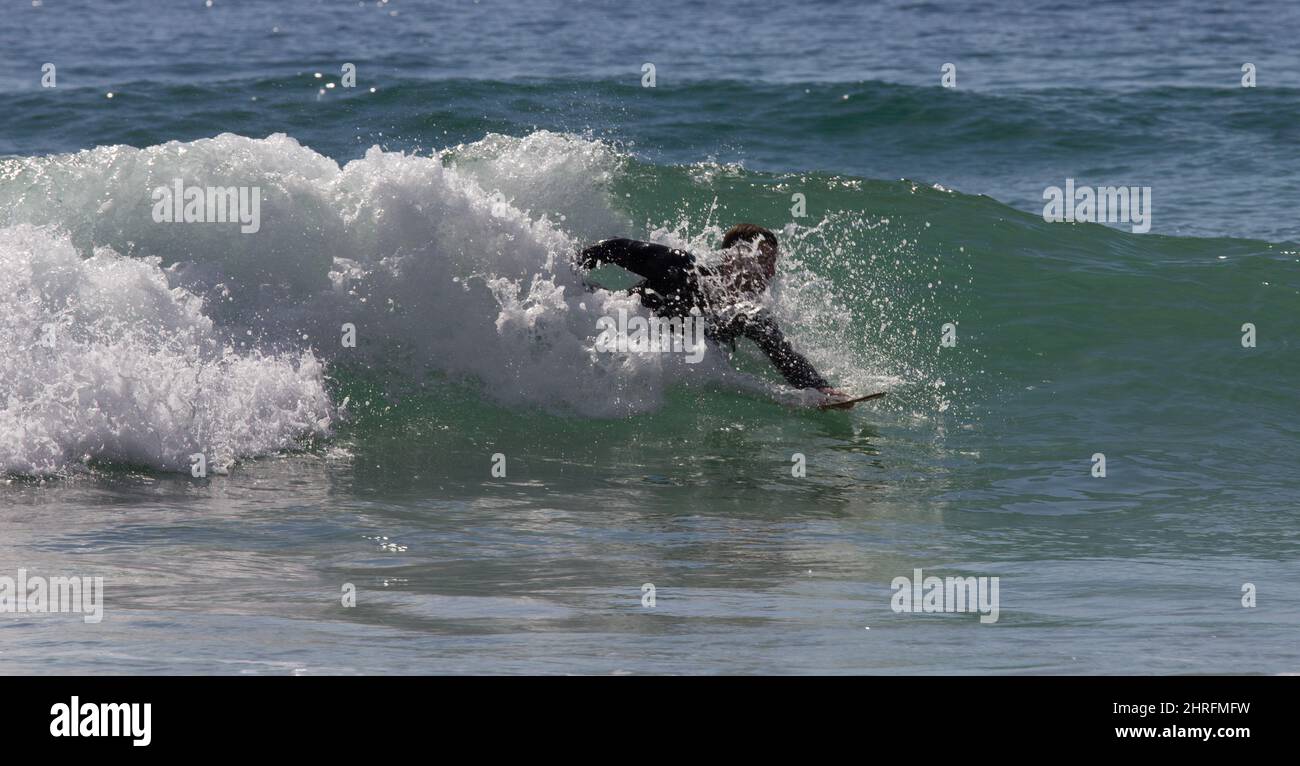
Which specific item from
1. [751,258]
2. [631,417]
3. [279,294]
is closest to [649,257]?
[751,258]

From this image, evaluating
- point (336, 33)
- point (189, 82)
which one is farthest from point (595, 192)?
point (336, 33)

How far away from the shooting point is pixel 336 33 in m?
28.8

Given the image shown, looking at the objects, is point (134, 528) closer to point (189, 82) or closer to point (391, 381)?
point (391, 381)

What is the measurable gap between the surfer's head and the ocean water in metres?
0.61

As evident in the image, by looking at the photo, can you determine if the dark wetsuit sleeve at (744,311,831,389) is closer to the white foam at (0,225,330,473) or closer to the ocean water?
the ocean water

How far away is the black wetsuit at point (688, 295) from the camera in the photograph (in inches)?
390

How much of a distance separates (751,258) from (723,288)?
29 cm

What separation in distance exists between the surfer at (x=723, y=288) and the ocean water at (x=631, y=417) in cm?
24

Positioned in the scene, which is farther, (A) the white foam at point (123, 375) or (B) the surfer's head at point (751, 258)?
(B) the surfer's head at point (751, 258)

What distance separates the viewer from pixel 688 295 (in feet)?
32.7

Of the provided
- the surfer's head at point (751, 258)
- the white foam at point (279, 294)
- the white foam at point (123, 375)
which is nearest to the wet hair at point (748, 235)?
the surfer's head at point (751, 258)

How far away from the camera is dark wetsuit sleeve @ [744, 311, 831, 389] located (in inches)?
389

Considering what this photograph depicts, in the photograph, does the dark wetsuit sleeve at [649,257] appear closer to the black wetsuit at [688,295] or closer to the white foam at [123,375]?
the black wetsuit at [688,295]

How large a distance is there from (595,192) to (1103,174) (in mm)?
9336
